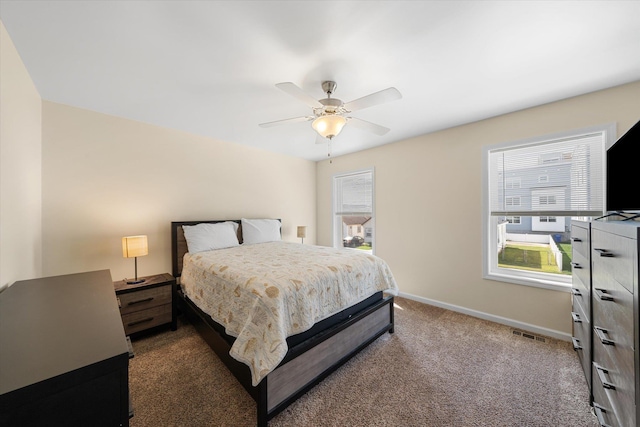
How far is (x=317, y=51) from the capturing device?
1.68m

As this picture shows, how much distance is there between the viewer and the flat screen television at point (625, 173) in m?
1.41

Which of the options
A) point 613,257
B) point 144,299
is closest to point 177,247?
point 144,299

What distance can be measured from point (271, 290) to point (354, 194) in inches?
127

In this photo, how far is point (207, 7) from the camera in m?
1.34

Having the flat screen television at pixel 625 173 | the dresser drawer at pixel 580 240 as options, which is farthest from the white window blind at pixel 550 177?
the flat screen television at pixel 625 173

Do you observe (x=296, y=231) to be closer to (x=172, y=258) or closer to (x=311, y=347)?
(x=172, y=258)

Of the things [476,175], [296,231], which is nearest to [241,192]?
[296,231]

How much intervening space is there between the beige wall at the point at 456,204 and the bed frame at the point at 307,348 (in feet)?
3.96

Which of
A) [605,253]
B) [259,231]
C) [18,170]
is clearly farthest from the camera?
[259,231]

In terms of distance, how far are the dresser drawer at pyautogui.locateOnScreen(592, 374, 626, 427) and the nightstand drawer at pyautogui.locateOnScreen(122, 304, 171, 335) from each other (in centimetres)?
351

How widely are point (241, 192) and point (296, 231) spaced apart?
4.58 feet

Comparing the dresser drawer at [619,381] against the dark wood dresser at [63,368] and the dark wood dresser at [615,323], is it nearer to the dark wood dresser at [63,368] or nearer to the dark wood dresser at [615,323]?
the dark wood dresser at [615,323]

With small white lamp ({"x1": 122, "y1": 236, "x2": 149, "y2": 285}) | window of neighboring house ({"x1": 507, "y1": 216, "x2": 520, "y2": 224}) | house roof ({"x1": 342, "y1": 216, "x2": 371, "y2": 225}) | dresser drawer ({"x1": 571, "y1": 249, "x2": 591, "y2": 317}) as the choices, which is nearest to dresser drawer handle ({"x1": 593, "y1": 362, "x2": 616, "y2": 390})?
dresser drawer ({"x1": 571, "y1": 249, "x2": 591, "y2": 317})

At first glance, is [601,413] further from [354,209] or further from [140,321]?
[140,321]
